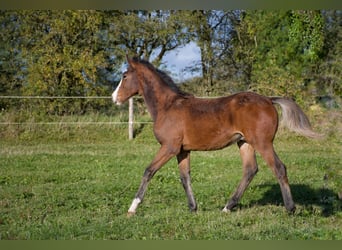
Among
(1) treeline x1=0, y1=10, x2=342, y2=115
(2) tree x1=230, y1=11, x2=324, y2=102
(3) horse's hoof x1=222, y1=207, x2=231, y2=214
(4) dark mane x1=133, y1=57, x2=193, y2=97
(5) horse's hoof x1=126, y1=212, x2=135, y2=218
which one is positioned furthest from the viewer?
(2) tree x1=230, y1=11, x2=324, y2=102

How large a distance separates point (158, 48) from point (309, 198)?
43.6 feet

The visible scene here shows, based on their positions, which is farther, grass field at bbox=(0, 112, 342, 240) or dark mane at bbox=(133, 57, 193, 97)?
dark mane at bbox=(133, 57, 193, 97)

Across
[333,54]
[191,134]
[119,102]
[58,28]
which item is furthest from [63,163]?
[333,54]

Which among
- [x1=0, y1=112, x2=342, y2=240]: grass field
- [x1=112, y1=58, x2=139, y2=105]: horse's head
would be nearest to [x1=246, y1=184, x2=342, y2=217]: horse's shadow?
[x1=0, y1=112, x2=342, y2=240]: grass field

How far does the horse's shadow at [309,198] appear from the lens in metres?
6.37

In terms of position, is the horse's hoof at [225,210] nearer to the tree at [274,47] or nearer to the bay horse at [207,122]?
the bay horse at [207,122]

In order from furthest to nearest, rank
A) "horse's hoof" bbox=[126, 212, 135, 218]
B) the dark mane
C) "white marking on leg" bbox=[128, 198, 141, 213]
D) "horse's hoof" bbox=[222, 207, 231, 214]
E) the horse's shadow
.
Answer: the dark mane
the horse's shadow
"horse's hoof" bbox=[222, 207, 231, 214]
"white marking on leg" bbox=[128, 198, 141, 213]
"horse's hoof" bbox=[126, 212, 135, 218]

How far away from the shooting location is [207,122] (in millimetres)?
6055

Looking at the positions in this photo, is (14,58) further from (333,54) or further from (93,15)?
(333,54)

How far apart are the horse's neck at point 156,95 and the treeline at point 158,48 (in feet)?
33.2

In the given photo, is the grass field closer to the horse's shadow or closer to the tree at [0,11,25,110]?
the horse's shadow

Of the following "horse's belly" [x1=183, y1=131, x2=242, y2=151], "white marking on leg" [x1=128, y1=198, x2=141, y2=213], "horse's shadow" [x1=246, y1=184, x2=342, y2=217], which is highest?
"horse's belly" [x1=183, y1=131, x2=242, y2=151]

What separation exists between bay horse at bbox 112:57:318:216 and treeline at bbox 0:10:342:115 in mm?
9880

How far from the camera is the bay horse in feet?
19.3
